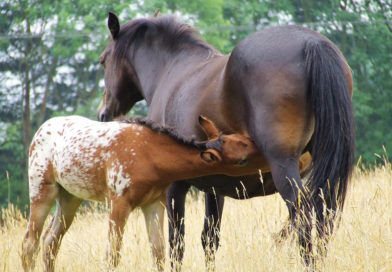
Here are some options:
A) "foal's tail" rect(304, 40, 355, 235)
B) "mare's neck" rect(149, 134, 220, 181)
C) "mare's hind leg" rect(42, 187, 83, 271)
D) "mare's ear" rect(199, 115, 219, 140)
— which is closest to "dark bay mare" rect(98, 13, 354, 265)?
"foal's tail" rect(304, 40, 355, 235)

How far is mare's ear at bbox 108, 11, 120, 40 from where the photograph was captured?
6676mm

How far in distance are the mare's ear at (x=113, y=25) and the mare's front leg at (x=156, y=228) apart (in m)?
2.38

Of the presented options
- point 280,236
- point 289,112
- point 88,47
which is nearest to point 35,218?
point 280,236

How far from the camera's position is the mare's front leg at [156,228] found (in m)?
5.14

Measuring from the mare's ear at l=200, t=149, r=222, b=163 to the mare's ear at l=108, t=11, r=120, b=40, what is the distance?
2.60m

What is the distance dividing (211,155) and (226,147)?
0.44 feet

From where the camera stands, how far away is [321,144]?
437cm

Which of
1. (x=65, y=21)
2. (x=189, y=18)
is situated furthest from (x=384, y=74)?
(x=65, y=21)

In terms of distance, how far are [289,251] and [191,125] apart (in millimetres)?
1298

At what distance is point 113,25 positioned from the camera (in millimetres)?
6777

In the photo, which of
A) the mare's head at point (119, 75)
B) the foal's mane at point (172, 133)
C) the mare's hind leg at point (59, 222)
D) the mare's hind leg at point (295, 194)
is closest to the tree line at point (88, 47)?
the mare's head at point (119, 75)

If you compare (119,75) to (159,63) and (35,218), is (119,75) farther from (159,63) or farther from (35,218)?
(35,218)

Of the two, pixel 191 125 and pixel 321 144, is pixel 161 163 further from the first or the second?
pixel 321 144

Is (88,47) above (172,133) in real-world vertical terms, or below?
below
